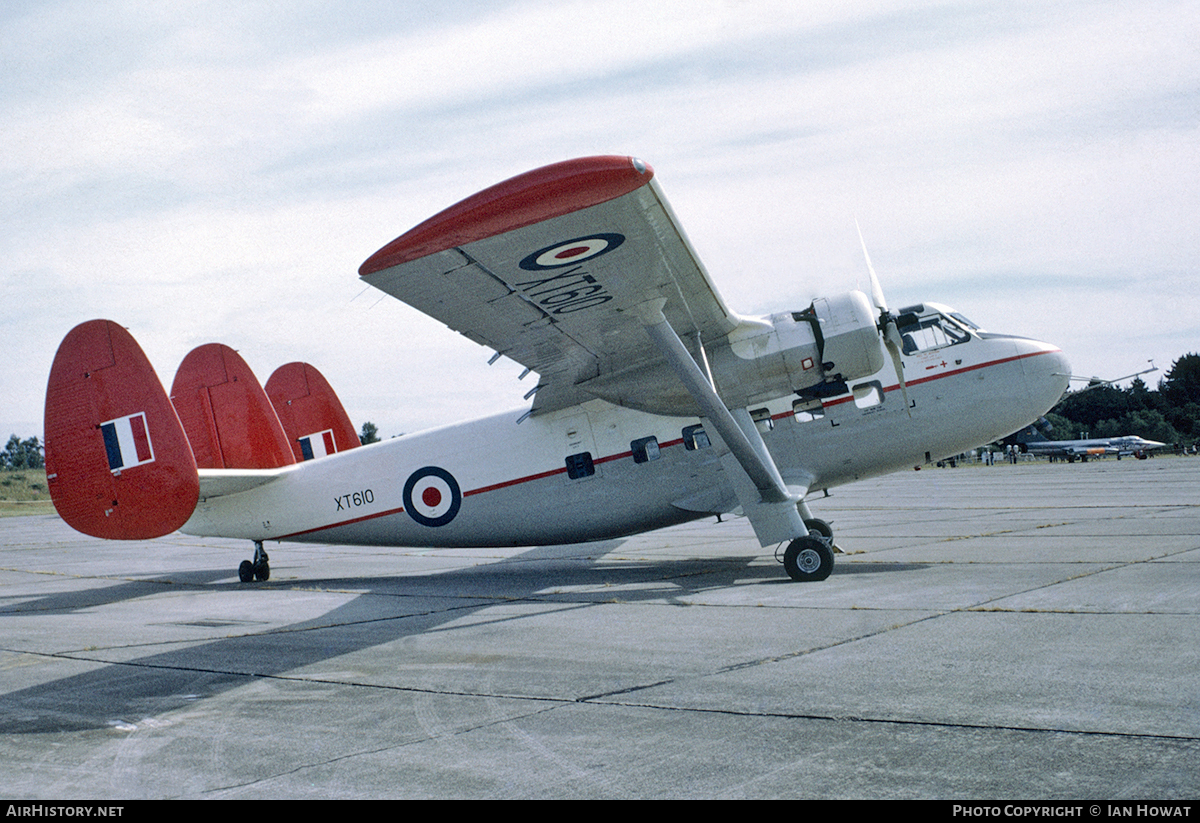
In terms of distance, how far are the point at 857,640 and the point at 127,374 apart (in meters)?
11.2

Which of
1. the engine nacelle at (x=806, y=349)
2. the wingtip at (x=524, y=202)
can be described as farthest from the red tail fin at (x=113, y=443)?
the engine nacelle at (x=806, y=349)

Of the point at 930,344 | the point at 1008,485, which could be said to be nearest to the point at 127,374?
the point at 930,344

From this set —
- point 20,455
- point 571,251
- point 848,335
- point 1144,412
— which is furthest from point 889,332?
point 20,455

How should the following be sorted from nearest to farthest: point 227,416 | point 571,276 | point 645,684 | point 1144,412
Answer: point 645,684 → point 571,276 → point 227,416 → point 1144,412

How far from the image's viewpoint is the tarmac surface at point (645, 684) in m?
4.66

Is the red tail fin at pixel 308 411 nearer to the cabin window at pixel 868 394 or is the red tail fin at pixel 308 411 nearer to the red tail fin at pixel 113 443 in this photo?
the red tail fin at pixel 113 443

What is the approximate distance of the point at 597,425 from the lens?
1485 centimetres

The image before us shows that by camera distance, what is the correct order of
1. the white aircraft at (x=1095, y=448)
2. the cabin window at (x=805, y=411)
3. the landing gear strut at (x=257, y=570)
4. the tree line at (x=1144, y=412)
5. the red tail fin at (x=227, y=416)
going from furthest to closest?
the tree line at (x=1144, y=412) < the white aircraft at (x=1095, y=448) < the red tail fin at (x=227, y=416) < the landing gear strut at (x=257, y=570) < the cabin window at (x=805, y=411)

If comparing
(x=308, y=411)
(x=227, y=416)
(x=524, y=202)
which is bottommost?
(x=524, y=202)

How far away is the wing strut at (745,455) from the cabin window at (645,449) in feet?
5.75

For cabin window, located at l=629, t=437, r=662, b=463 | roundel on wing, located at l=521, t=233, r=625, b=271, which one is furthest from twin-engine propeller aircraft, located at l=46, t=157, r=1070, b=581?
roundel on wing, located at l=521, t=233, r=625, b=271

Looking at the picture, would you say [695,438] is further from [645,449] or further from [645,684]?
[645,684]

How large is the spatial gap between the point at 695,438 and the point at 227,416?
29.2 ft

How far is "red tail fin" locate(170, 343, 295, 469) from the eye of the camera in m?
17.1
